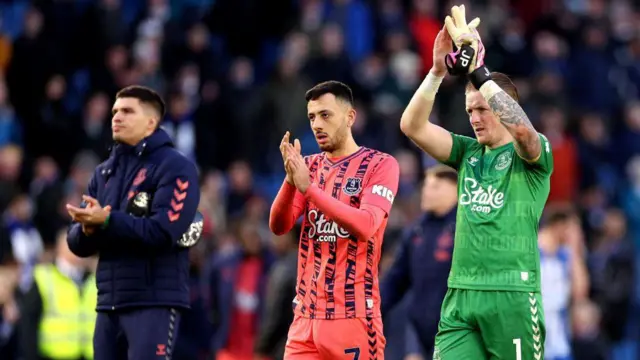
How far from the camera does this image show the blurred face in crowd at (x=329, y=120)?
31.3 feet

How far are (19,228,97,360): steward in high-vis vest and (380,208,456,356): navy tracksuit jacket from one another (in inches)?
149

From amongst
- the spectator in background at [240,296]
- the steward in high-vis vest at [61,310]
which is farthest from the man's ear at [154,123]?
the spectator in background at [240,296]

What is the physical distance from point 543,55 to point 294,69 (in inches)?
194

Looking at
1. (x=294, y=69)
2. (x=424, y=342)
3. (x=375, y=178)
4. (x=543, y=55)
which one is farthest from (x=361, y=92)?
(x=375, y=178)

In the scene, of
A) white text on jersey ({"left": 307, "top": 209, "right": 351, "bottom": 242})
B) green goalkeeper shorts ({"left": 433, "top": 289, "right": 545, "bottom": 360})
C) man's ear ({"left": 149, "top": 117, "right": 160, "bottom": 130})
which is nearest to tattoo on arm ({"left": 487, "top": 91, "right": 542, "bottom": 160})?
green goalkeeper shorts ({"left": 433, "top": 289, "right": 545, "bottom": 360})

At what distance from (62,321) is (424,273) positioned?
4.40 m

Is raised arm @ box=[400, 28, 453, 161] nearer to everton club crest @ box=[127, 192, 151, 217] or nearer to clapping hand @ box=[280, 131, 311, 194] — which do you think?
clapping hand @ box=[280, 131, 311, 194]

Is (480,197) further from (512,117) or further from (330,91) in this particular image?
(330,91)

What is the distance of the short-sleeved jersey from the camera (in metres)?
9.27

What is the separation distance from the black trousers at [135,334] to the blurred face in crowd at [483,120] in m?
2.67

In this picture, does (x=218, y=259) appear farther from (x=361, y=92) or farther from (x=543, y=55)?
(x=543, y=55)

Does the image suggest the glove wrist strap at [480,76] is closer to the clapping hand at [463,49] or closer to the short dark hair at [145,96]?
the clapping hand at [463,49]

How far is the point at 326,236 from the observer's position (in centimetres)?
938

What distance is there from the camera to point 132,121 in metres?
10.4
